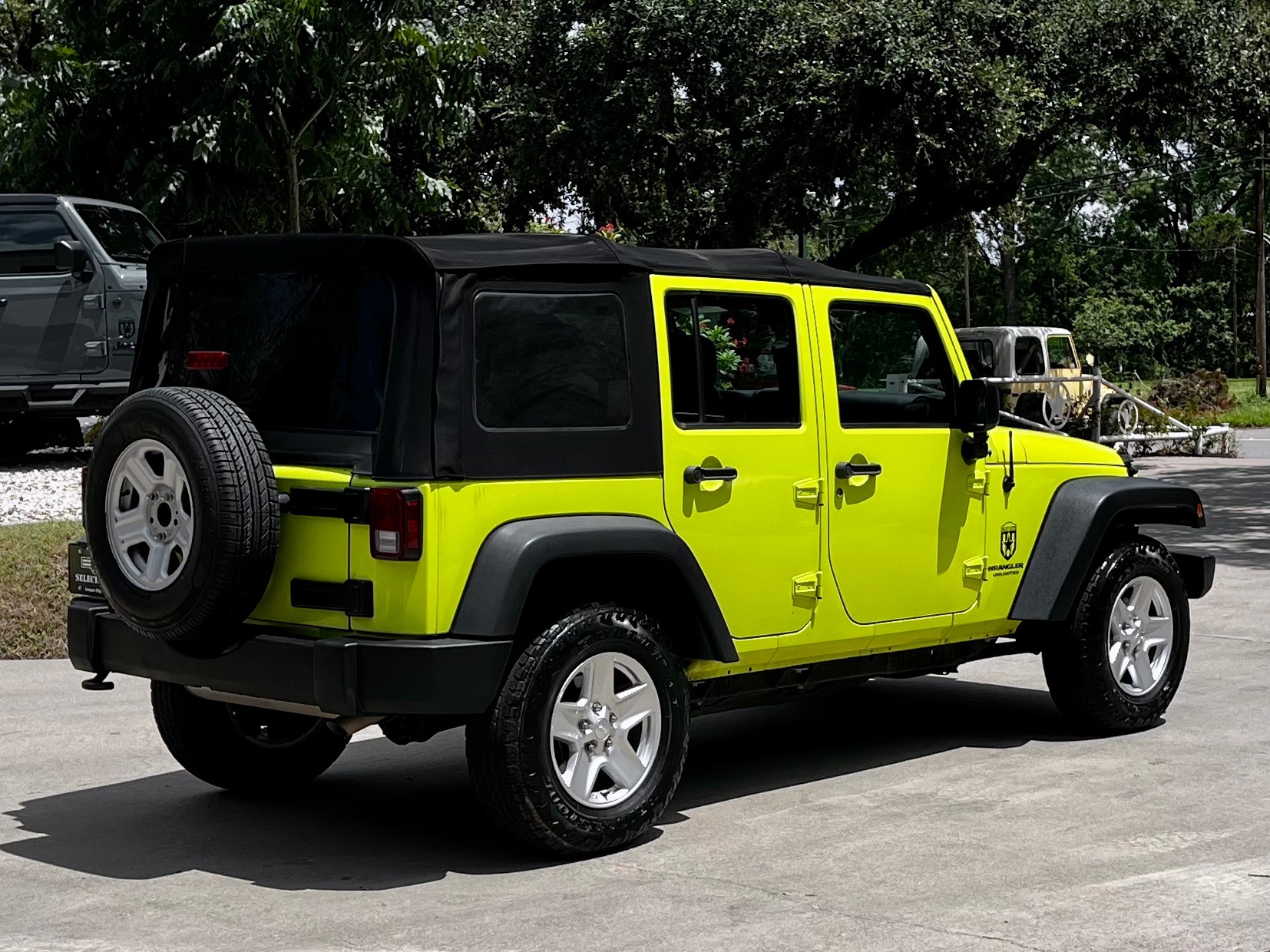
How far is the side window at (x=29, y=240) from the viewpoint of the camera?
49.6ft

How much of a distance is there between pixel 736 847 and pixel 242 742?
2.03 meters

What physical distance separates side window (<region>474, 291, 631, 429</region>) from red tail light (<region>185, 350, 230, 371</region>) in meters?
0.91

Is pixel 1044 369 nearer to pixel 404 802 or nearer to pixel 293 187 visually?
pixel 293 187

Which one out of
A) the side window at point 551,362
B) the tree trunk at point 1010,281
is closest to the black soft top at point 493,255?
the side window at point 551,362

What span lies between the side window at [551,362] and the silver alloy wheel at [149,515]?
0.96 m

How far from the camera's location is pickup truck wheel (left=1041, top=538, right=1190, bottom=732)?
7.37 meters

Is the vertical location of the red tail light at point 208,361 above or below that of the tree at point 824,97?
below

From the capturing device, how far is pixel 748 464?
615cm

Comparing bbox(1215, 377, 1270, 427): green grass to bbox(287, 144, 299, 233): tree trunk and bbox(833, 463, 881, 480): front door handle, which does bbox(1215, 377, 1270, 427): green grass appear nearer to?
bbox(287, 144, 299, 233): tree trunk

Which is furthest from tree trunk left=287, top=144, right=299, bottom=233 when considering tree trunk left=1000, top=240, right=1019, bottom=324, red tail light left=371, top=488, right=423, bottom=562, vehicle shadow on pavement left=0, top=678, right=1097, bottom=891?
tree trunk left=1000, top=240, right=1019, bottom=324

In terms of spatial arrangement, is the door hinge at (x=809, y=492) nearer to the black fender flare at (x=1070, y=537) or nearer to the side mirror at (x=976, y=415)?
the side mirror at (x=976, y=415)

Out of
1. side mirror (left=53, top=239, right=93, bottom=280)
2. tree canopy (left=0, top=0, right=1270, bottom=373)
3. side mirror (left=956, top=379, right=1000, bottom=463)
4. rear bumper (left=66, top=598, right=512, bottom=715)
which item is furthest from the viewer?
tree canopy (left=0, top=0, right=1270, bottom=373)

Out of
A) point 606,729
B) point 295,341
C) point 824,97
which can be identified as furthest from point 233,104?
point 606,729

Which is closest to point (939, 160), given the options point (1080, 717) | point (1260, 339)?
point (1080, 717)
